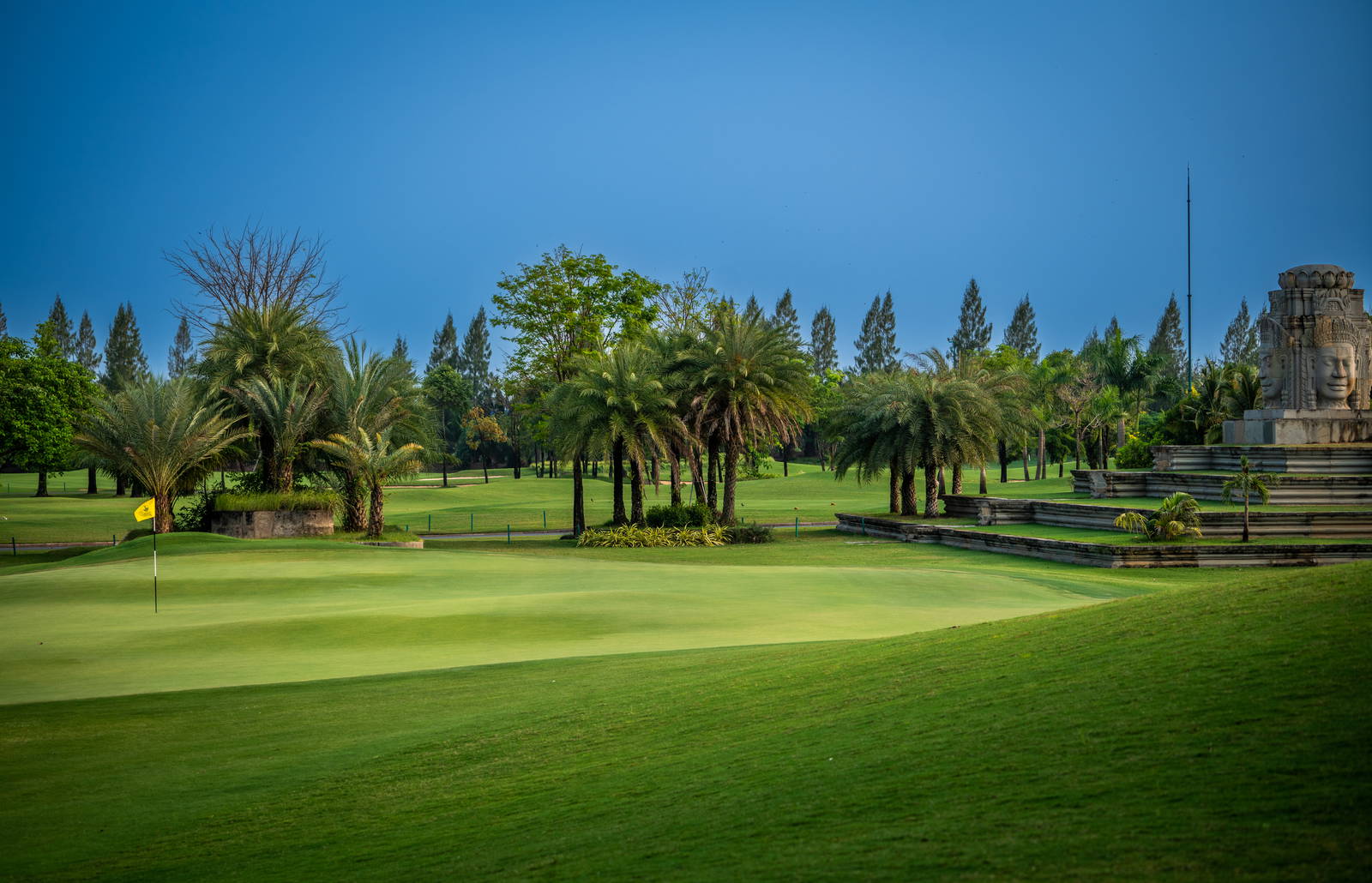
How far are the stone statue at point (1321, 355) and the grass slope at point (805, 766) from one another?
32441 millimetres

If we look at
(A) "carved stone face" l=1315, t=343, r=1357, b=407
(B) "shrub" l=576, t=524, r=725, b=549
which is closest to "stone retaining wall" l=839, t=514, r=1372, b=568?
(A) "carved stone face" l=1315, t=343, r=1357, b=407

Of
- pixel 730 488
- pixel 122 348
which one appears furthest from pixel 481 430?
pixel 730 488

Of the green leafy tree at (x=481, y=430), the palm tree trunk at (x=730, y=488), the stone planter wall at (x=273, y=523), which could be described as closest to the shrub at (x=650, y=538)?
the palm tree trunk at (x=730, y=488)

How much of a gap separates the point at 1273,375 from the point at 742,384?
19.7 meters

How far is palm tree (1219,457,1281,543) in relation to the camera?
27.9 metres

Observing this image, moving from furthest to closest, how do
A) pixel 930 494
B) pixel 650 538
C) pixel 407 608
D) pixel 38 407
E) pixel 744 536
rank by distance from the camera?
pixel 38 407 → pixel 930 494 → pixel 744 536 → pixel 650 538 → pixel 407 608

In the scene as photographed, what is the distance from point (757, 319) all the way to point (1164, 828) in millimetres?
40876

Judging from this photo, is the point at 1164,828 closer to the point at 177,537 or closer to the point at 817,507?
the point at 177,537

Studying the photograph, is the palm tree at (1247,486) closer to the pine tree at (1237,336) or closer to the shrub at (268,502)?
the shrub at (268,502)

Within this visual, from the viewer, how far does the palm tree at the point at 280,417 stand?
129 feet

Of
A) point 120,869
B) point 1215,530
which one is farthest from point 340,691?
point 1215,530

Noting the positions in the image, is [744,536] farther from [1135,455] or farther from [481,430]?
[481,430]

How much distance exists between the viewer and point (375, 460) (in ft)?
125

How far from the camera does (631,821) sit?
5.96 meters
